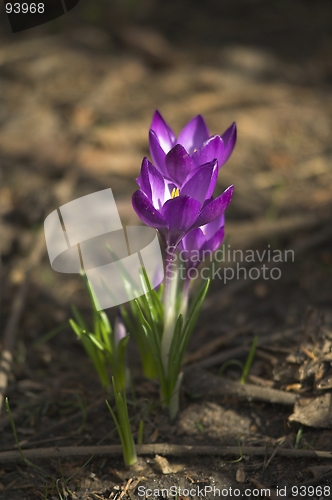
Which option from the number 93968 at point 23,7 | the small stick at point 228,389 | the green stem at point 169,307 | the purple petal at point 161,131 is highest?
the number 93968 at point 23,7

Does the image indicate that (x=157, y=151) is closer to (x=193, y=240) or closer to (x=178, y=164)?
(x=178, y=164)

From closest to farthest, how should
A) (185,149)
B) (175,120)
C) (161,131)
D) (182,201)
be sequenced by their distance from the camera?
1. (182,201)
2. (185,149)
3. (161,131)
4. (175,120)

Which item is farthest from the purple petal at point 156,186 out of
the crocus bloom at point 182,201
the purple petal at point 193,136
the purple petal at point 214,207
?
the purple petal at point 193,136

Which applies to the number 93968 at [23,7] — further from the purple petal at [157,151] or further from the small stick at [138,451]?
the small stick at [138,451]

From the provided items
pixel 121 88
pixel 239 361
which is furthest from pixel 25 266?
pixel 121 88

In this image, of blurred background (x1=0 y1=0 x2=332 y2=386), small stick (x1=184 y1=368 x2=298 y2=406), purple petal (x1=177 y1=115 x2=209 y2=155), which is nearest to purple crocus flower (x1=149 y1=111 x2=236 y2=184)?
purple petal (x1=177 y1=115 x2=209 y2=155)

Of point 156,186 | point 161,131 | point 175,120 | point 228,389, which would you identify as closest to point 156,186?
point 156,186
